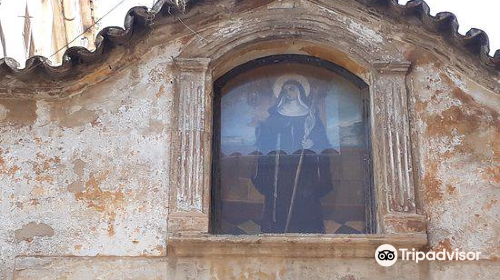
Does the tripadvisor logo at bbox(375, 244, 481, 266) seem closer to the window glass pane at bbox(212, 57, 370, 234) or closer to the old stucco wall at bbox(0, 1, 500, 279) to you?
the old stucco wall at bbox(0, 1, 500, 279)

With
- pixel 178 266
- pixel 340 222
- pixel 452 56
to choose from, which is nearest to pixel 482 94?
pixel 452 56

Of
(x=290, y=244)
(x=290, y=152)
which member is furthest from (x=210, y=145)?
(x=290, y=244)

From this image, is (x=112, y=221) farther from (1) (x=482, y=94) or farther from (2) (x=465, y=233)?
(1) (x=482, y=94)

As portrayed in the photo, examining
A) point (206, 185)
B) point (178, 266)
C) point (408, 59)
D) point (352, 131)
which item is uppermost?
point (408, 59)

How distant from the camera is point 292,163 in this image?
7.19 m

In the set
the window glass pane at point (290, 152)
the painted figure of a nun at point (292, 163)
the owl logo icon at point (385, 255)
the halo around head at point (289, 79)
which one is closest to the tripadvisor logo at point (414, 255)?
the owl logo icon at point (385, 255)

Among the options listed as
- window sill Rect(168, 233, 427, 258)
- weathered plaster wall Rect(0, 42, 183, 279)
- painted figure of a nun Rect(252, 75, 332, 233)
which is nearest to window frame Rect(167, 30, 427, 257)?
window sill Rect(168, 233, 427, 258)

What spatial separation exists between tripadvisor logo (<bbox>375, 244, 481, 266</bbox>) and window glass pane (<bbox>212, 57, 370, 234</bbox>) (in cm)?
45

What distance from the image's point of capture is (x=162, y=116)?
23.3 ft

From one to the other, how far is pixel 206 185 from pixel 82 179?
925 millimetres

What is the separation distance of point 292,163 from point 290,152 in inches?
4.2

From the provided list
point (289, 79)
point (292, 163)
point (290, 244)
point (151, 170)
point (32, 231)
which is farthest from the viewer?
point (289, 79)

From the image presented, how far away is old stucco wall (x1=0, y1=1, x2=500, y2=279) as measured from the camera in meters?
6.50

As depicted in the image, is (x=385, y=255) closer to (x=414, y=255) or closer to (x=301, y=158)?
(x=414, y=255)
